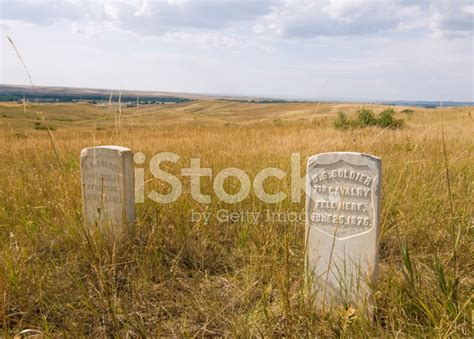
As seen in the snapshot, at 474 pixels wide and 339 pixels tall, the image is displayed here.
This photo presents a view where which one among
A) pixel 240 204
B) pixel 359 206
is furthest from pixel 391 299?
pixel 240 204

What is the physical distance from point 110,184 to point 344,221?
6.58 feet

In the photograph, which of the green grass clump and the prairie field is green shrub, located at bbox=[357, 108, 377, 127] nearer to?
the green grass clump

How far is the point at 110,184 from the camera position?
A: 3098mm

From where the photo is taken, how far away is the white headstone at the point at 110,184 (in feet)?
9.87

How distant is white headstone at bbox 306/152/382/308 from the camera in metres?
2.12

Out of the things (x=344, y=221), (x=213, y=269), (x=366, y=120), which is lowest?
(x=213, y=269)

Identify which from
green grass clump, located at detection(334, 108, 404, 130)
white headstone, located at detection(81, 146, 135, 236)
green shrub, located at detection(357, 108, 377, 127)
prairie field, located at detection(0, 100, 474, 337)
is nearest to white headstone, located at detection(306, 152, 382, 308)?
prairie field, located at detection(0, 100, 474, 337)

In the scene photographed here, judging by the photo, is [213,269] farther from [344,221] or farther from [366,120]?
[366,120]

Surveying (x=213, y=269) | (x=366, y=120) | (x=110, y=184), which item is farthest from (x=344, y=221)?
(x=366, y=120)

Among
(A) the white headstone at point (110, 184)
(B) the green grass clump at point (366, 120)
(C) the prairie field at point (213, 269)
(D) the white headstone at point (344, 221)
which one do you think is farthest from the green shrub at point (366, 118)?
(D) the white headstone at point (344, 221)

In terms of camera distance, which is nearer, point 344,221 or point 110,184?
point 344,221

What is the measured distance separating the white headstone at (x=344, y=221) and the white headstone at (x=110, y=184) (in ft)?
5.21

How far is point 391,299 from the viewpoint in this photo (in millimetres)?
2018

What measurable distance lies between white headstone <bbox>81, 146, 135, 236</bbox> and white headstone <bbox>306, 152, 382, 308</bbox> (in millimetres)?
1588
